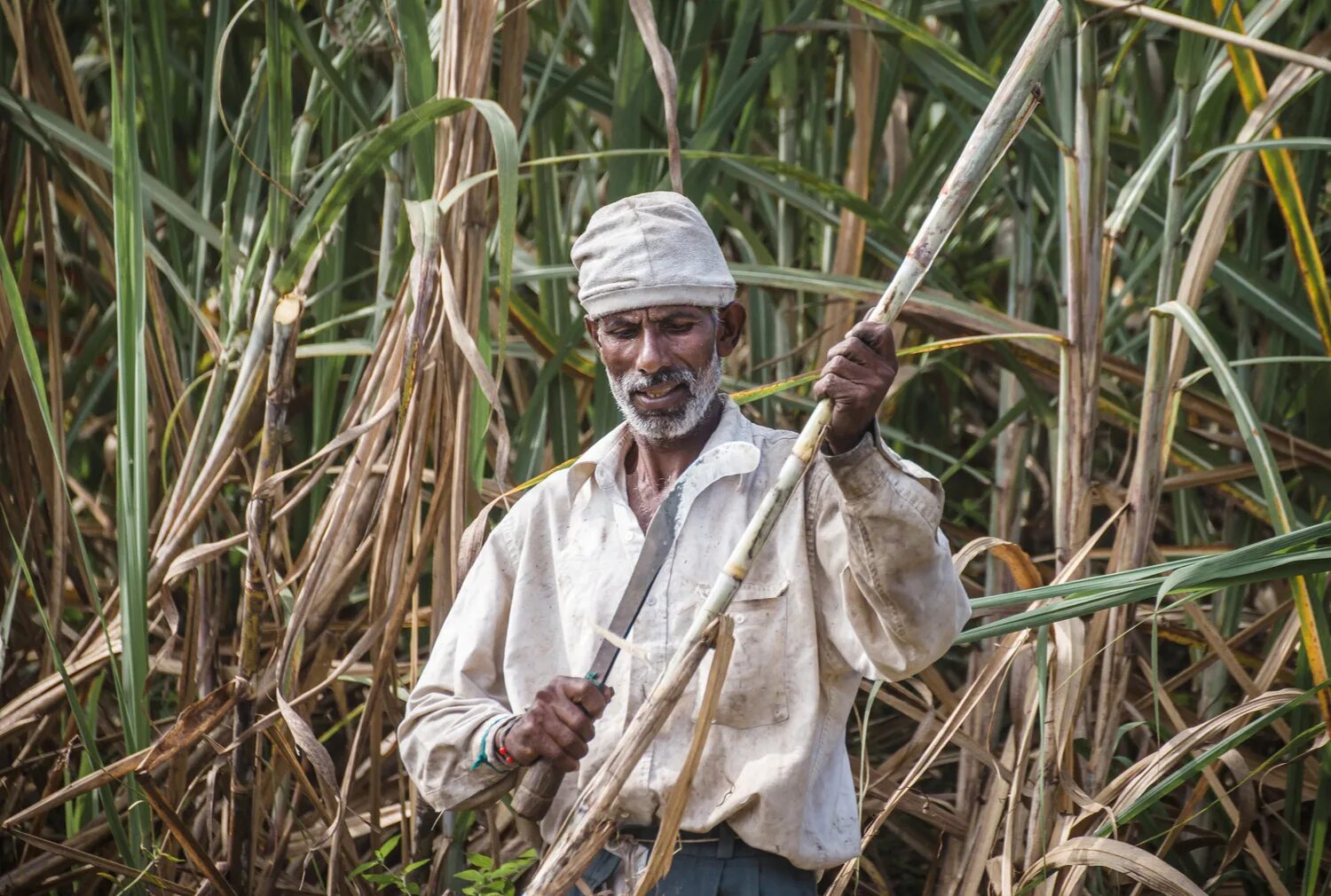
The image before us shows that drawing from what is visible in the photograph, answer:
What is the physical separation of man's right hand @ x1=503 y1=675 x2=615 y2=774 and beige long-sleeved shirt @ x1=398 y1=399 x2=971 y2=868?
11cm

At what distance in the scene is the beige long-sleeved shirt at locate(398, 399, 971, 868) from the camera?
4.46 ft

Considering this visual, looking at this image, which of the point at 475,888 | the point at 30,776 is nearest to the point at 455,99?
the point at 475,888

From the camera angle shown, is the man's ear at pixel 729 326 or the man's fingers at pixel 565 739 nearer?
the man's fingers at pixel 565 739

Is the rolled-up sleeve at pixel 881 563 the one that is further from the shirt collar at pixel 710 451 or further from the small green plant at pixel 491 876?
the small green plant at pixel 491 876

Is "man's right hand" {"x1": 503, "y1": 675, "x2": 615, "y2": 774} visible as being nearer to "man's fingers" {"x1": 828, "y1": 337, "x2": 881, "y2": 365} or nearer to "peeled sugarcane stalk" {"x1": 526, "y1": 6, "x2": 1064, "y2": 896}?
"peeled sugarcane stalk" {"x1": 526, "y1": 6, "x2": 1064, "y2": 896}

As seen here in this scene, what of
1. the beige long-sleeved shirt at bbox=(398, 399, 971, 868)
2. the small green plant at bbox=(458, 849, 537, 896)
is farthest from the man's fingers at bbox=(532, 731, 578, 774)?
the small green plant at bbox=(458, 849, 537, 896)

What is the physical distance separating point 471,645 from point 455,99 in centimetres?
67

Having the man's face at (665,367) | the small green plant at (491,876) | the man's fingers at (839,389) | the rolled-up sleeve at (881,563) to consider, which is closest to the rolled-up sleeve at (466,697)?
the small green plant at (491,876)

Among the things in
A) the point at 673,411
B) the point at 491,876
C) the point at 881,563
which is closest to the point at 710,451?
the point at 673,411

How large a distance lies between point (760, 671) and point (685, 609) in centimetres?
10

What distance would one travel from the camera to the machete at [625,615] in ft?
4.43

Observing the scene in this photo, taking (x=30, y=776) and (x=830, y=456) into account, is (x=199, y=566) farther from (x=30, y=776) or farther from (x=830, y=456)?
(x=830, y=456)

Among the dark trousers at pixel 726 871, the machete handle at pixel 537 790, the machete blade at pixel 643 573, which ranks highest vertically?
the machete blade at pixel 643 573

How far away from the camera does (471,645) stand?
1568 mm
